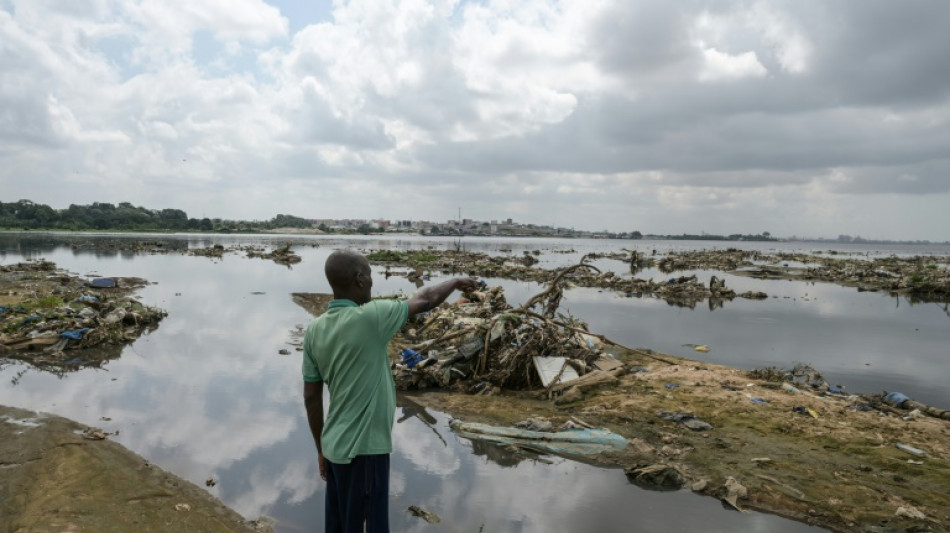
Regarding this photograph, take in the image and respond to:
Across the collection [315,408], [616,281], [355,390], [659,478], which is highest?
[355,390]

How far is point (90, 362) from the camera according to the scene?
33.1 ft

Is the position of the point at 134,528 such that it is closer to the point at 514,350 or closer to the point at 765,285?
the point at 514,350

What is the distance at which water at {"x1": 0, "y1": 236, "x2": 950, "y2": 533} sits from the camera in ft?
15.9

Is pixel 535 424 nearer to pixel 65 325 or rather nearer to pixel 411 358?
pixel 411 358

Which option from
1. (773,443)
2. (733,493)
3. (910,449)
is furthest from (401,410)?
(910,449)

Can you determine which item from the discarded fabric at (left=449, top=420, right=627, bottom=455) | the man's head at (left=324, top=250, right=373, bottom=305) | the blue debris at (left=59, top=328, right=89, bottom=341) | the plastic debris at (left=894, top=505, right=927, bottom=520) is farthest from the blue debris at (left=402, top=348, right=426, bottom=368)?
the blue debris at (left=59, top=328, right=89, bottom=341)

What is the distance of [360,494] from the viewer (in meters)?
2.74

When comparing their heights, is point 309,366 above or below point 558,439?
above

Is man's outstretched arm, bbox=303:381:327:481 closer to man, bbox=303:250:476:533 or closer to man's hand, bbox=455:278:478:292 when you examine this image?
man, bbox=303:250:476:533

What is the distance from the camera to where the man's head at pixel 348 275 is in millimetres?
2736

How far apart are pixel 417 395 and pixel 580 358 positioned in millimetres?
3091

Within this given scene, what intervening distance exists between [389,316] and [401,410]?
18.3ft

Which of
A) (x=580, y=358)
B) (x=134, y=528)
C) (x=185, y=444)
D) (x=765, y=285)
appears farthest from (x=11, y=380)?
(x=765, y=285)

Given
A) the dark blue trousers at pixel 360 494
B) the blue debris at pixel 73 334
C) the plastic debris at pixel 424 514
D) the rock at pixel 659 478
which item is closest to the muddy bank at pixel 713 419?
the rock at pixel 659 478
